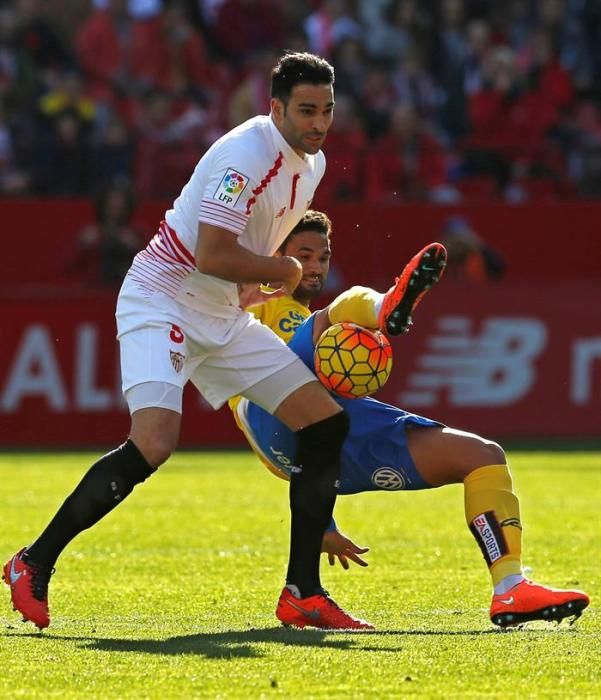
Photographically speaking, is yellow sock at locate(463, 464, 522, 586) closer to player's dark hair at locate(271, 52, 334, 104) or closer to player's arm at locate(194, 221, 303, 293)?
player's arm at locate(194, 221, 303, 293)

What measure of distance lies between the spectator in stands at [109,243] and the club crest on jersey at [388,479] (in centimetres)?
859

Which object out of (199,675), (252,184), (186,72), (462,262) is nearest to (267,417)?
(252,184)

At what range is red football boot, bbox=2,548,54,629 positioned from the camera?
20.1 feet

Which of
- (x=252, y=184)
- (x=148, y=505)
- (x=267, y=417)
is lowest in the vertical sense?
(x=148, y=505)

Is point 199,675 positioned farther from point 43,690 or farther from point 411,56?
point 411,56

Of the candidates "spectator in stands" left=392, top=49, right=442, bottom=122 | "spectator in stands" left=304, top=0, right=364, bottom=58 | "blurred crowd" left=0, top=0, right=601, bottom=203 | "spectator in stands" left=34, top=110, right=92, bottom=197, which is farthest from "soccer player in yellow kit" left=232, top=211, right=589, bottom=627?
"spectator in stands" left=304, top=0, right=364, bottom=58

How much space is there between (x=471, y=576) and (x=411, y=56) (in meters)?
11.3

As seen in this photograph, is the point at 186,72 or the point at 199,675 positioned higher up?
the point at 186,72

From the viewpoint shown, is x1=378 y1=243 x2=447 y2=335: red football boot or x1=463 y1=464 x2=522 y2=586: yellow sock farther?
x1=463 y1=464 x2=522 y2=586: yellow sock

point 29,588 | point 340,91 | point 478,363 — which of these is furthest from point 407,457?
point 340,91

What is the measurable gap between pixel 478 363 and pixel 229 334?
893cm

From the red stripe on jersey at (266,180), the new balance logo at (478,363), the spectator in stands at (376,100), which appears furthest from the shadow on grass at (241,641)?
the spectator in stands at (376,100)

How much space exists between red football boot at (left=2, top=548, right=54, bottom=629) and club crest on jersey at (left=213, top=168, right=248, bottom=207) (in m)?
1.54

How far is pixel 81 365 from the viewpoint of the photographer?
14766mm
